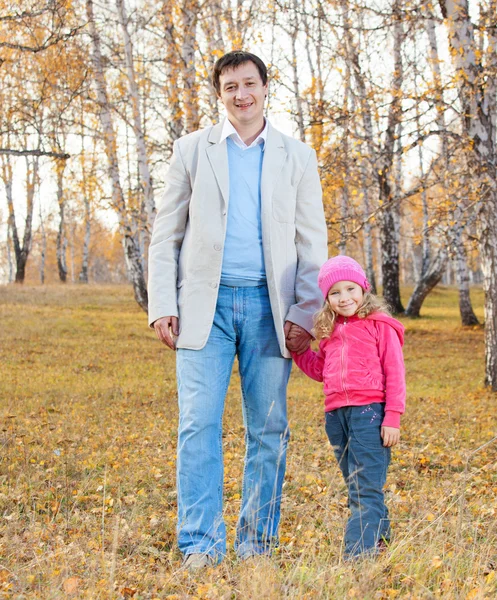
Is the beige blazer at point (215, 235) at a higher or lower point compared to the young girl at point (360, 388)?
higher

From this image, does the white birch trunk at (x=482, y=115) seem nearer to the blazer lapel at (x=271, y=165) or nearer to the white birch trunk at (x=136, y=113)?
the blazer lapel at (x=271, y=165)

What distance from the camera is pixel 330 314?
3.68 metres

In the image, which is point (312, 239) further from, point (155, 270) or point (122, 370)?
point (122, 370)

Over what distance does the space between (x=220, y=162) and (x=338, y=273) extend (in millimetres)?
814

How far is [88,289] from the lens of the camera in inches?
1001

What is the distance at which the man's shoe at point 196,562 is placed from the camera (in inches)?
132

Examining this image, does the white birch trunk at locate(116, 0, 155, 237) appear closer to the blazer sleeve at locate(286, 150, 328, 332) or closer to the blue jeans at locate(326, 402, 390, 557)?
the blazer sleeve at locate(286, 150, 328, 332)

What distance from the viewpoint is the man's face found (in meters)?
3.66

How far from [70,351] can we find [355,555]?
→ 10.5 metres

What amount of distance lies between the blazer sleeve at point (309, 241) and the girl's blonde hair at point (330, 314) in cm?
10

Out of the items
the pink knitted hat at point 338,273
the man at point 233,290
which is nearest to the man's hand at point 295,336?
the man at point 233,290

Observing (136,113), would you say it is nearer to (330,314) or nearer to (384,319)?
(330,314)

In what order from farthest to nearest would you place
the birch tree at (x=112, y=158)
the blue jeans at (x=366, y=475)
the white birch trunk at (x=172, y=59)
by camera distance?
the birch tree at (x=112, y=158), the white birch trunk at (x=172, y=59), the blue jeans at (x=366, y=475)

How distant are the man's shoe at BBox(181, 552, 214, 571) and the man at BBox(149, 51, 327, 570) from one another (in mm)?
93
